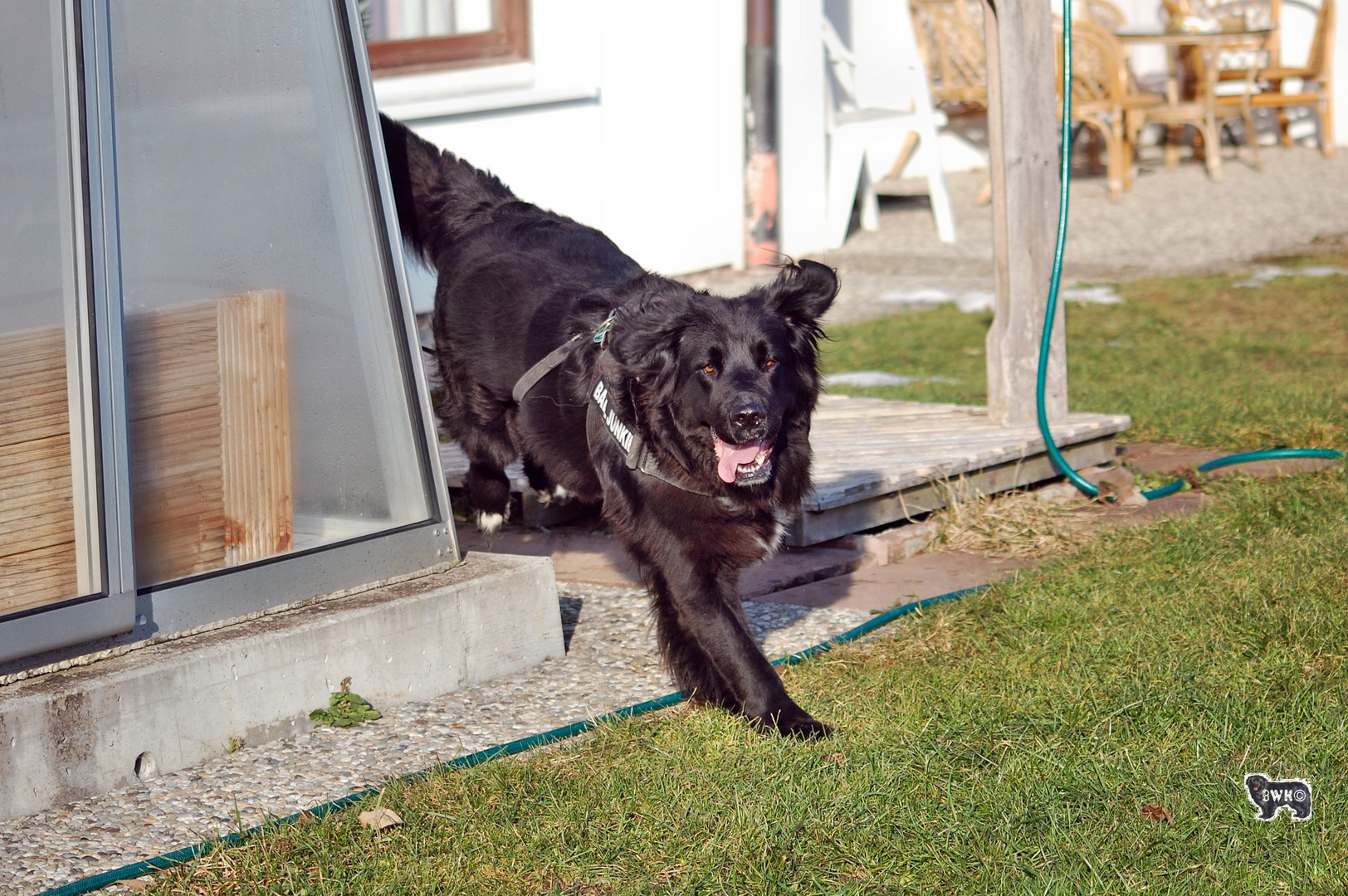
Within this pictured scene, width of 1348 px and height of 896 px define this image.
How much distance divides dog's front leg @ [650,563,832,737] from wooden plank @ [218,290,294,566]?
1016mm

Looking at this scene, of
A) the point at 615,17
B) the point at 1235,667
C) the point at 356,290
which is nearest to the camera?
the point at 1235,667

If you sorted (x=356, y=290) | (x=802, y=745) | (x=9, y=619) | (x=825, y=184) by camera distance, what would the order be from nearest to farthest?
(x=9, y=619) → (x=802, y=745) → (x=356, y=290) → (x=825, y=184)

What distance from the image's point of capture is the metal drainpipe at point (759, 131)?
10461 mm

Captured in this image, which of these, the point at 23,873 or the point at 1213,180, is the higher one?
the point at 1213,180

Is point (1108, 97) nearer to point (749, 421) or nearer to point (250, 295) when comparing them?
point (749, 421)

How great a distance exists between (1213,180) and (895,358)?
799 cm

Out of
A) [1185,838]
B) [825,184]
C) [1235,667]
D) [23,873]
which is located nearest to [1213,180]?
[825,184]

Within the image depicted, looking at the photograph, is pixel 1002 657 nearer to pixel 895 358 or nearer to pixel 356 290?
pixel 356 290

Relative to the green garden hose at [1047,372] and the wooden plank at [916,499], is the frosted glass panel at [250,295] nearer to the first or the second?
the wooden plank at [916,499]

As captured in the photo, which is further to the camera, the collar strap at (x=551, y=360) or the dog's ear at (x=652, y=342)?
the collar strap at (x=551, y=360)

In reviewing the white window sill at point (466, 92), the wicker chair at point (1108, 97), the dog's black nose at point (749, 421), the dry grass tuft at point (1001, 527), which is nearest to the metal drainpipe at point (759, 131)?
the white window sill at point (466, 92)

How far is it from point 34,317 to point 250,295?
573 mm

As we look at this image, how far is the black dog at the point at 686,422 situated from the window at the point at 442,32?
522cm

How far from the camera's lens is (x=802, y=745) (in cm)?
314
